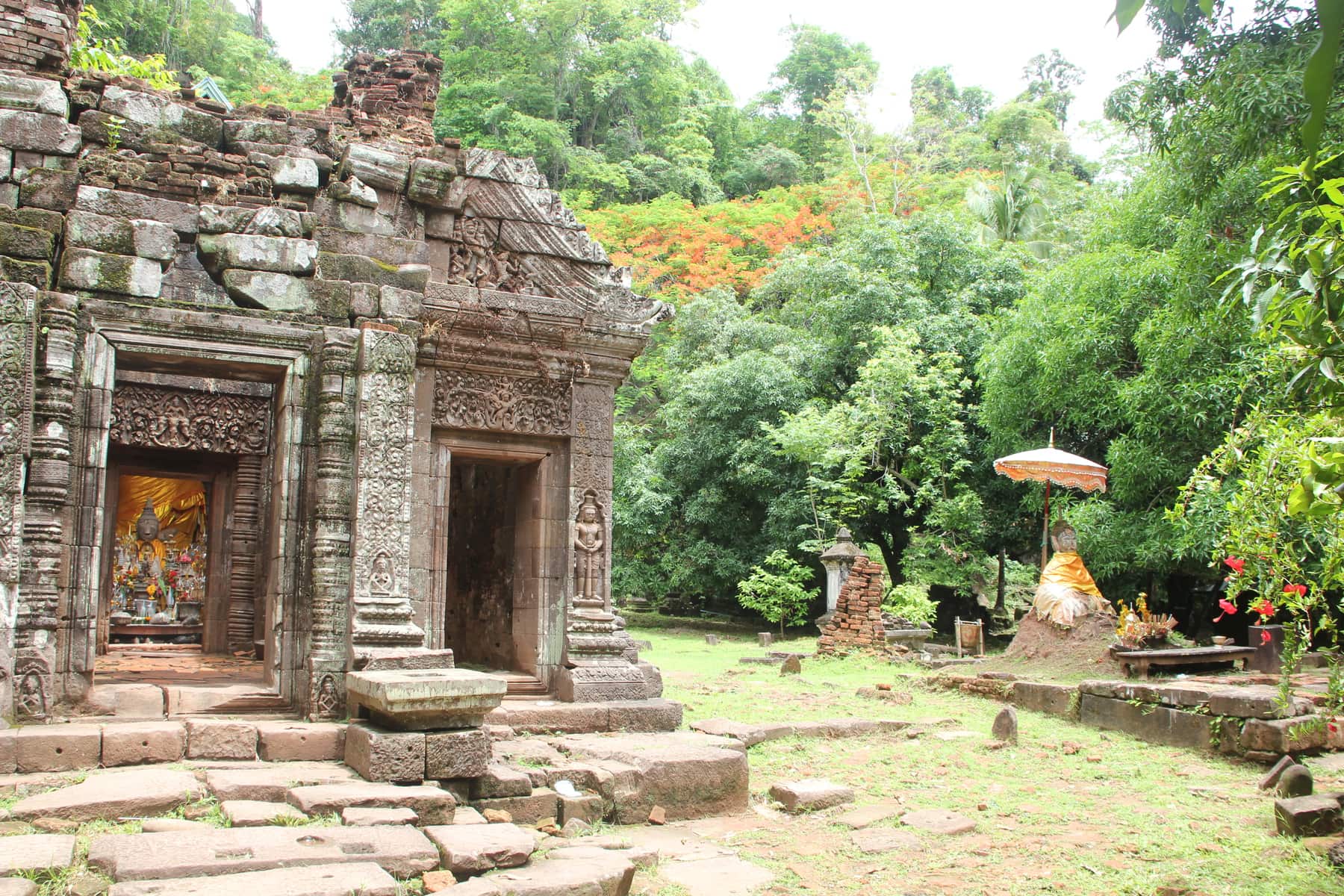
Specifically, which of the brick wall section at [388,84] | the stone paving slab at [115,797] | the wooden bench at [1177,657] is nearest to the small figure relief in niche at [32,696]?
the stone paving slab at [115,797]

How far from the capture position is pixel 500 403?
8.47 meters

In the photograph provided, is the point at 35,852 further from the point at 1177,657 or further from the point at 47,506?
the point at 1177,657

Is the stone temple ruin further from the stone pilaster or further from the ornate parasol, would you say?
the ornate parasol

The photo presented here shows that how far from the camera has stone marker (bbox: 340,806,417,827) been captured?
4.79m

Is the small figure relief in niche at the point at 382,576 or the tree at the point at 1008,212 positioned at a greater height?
the tree at the point at 1008,212

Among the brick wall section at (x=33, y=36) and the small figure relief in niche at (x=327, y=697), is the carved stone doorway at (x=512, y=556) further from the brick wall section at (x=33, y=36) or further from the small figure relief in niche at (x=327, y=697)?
the brick wall section at (x=33, y=36)

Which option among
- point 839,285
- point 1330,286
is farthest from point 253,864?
point 839,285

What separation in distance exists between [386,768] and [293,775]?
1.67ft

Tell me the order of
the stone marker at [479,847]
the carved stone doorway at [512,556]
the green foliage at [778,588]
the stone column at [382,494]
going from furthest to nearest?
the green foliage at [778,588] → the carved stone doorway at [512,556] → the stone column at [382,494] → the stone marker at [479,847]

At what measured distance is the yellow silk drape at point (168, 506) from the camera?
15539 mm

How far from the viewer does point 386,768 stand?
5.57m

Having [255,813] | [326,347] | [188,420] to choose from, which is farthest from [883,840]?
[188,420]

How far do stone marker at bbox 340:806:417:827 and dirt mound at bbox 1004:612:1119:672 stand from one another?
841 centimetres

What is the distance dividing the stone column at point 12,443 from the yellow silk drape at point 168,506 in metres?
9.85
